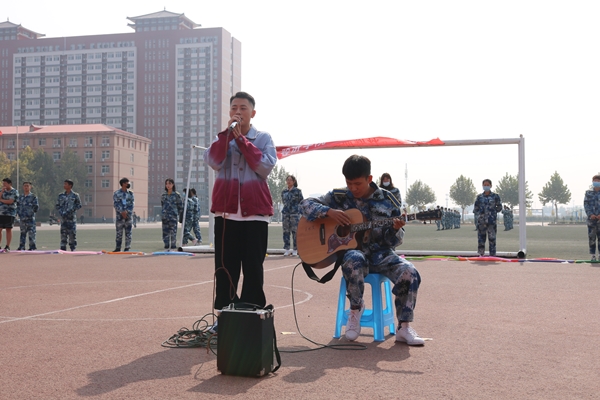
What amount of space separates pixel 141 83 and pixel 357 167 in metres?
148

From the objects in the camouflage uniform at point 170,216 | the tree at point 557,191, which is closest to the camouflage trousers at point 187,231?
the camouflage uniform at point 170,216

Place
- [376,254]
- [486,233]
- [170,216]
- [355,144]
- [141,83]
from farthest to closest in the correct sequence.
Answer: [141,83], [170,216], [486,233], [355,144], [376,254]

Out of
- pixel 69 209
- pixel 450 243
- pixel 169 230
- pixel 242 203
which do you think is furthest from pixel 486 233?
pixel 242 203

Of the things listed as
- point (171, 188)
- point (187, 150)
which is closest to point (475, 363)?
point (171, 188)

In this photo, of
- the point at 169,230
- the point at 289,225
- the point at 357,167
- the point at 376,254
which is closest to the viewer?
the point at 357,167

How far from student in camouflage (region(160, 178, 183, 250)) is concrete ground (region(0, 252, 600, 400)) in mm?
9269

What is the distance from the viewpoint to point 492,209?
17.0 m

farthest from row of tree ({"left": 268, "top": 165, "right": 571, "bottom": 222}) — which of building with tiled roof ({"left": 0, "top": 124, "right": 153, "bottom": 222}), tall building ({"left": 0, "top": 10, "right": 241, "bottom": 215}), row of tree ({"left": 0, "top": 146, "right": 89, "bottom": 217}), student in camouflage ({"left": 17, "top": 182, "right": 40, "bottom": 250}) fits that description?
row of tree ({"left": 0, "top": 146, "right": 89, "bottom": 217})

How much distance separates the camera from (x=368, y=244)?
19.0 ft

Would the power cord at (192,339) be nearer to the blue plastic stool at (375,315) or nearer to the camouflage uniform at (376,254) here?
the blue plastic stool at (375,315)

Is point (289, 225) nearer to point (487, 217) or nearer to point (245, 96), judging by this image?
point (487, 217)

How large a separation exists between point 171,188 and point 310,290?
11679mm

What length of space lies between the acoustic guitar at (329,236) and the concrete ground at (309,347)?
2.30ft

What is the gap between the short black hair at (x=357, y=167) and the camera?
222 inches
